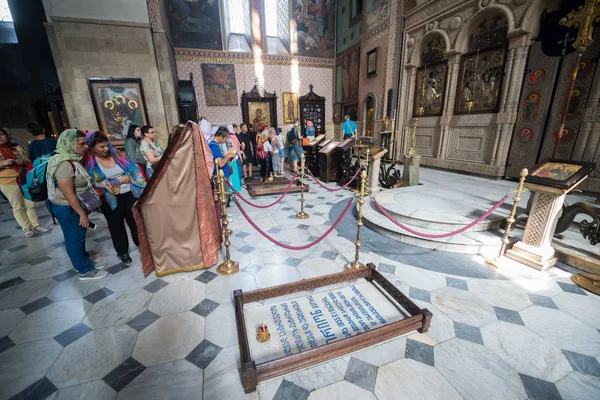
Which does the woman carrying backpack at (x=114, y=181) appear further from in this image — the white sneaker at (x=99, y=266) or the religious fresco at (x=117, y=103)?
the religious fresco at (x=117, y=103)

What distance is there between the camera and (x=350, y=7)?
44.6ft

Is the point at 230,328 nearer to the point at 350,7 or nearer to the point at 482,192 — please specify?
the point at 482,192

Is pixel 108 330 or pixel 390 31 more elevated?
pixel 390 31

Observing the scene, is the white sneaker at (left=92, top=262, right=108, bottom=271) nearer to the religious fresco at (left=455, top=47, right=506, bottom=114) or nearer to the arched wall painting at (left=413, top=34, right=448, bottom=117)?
the religious fresco at (left=455, top=47, right=506, bottom=114)

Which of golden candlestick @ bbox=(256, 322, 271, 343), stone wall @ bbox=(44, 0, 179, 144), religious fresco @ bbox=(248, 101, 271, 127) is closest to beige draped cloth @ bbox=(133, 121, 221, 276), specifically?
golden candlestick @ bbox=(256, 322, 271, 343)

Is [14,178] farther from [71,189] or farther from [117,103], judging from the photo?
[117,103]

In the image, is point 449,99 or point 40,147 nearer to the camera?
point 40,147

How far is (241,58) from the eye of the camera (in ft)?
45.1

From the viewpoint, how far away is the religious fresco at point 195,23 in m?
12.3

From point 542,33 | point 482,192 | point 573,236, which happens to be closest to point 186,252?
point 573,236

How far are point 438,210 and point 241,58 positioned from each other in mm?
13835

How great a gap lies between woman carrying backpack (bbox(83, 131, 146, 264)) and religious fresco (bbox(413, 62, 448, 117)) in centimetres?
1030

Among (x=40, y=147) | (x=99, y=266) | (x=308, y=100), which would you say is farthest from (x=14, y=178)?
(x=308, y=100)

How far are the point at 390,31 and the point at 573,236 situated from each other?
10.8m
